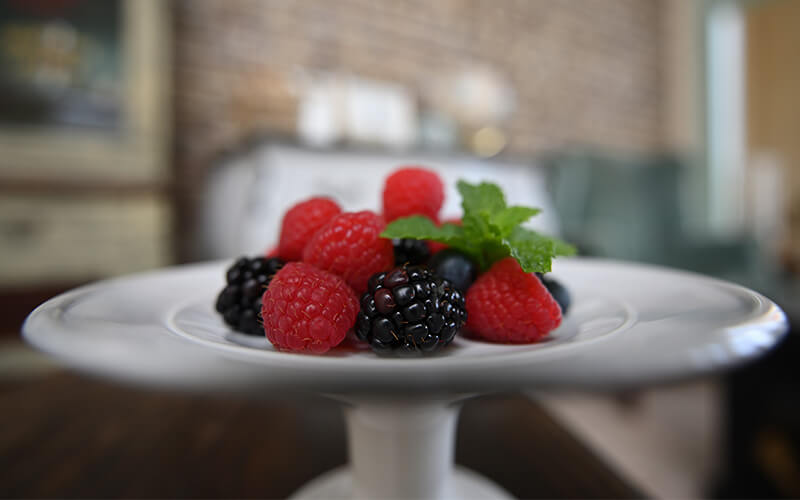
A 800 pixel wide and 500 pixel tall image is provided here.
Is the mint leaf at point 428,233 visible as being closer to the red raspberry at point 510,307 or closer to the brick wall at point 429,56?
the red raspberry at point 510,307

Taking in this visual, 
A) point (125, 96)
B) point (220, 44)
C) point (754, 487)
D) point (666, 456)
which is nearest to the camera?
point (754, 487)

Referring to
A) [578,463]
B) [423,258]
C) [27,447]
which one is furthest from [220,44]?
[578,463]

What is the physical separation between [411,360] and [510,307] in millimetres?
123

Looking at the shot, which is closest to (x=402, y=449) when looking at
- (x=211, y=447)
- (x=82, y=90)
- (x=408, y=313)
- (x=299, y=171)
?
(x=408, y=313)

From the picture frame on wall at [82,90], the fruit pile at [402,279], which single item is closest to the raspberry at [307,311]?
the fruit pile at [402,279]

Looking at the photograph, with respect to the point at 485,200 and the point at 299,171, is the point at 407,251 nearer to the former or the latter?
the point at 485,200

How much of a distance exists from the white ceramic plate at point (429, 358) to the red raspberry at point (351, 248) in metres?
0.07

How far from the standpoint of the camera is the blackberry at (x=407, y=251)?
0.39 m

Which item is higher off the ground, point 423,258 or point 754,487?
point 423,258

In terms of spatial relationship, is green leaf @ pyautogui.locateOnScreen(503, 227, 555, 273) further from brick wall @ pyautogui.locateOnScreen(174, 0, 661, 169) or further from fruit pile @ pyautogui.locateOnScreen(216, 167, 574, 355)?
brick wall @ pyautogui.locateOnScreen(174, 0, 661, 169)

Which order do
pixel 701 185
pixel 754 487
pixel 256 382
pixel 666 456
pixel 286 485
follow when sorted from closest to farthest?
pixel 256 382 → pixel 286 485 → pixel 754 487 → pixel 666 456 → pixel 701 185

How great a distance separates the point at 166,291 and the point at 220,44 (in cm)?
190

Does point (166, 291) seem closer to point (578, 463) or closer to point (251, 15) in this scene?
point (578, 463)

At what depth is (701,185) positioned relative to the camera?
356cm
